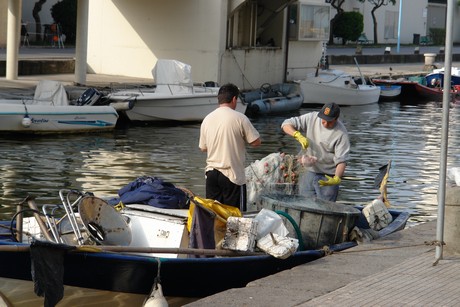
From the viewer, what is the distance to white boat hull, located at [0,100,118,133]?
76.1ft

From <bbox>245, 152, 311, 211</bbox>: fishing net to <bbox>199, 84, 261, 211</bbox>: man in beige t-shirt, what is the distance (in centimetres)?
157

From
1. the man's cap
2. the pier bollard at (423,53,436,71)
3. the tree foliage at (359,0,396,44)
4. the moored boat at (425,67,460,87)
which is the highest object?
the tree foliage at (359,0,396,44)

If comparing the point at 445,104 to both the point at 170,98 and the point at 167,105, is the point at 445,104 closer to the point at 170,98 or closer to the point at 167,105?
the point at 170,98

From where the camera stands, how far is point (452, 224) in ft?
31.9

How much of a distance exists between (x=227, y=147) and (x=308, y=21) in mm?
27806

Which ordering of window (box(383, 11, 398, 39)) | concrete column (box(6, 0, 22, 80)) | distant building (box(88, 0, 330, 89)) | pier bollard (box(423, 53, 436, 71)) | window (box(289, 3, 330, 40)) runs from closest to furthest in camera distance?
concrete column (box(6, 0, 22, 80)) → distant building (box(88, 0, 330, 89)) → window (box(289, 3, 330, 40)) → pier bollard (box(423, 53, 436, 71)) → window (box(383, 11, 398, 39))

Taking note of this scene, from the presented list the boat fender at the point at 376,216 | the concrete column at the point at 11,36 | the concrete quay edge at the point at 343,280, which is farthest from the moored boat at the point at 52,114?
the concrete quay edge at the point at 343,280

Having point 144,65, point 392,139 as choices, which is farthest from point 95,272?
point 144,65

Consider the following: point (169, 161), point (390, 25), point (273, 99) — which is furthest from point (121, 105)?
point (390, 25)

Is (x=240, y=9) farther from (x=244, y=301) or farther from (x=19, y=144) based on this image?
(x=244, y=301)

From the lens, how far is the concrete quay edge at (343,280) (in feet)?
26.0

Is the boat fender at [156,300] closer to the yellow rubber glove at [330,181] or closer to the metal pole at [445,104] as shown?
the metal pole at [445,104]

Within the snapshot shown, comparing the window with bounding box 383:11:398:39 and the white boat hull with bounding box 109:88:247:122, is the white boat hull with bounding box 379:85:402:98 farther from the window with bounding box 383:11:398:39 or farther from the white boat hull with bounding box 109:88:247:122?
the window with bounding box 383:11:398:39

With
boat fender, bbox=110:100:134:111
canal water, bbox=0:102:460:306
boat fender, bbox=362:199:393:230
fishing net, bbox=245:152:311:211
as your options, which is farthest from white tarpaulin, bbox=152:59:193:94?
boat fender, bbox=362:199:393:230
